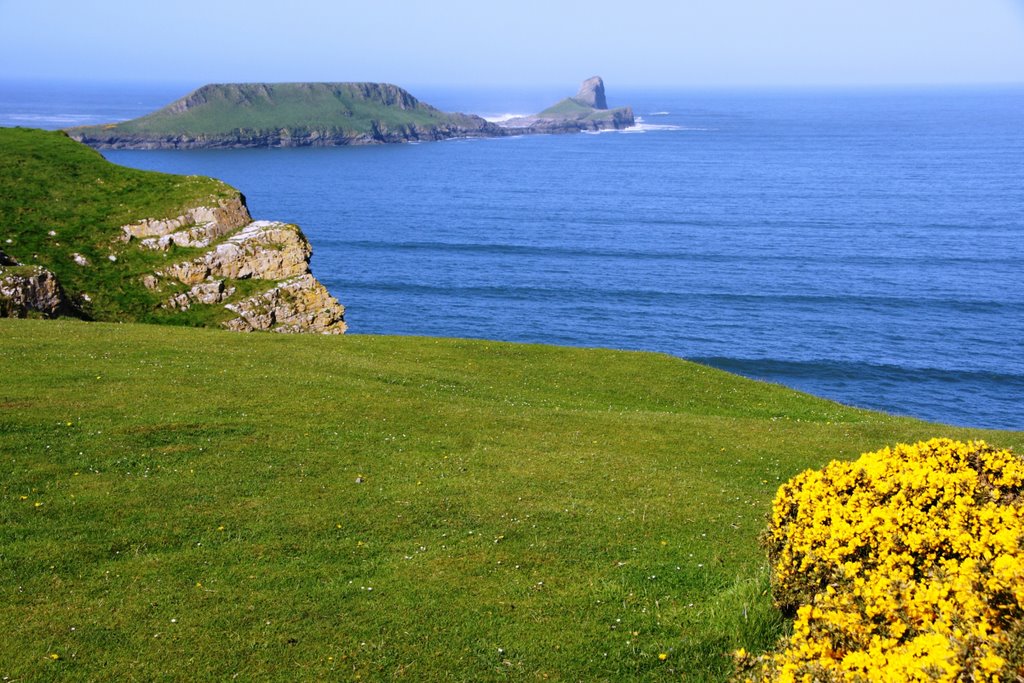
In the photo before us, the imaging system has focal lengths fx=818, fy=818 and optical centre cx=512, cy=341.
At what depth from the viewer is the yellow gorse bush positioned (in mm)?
9430

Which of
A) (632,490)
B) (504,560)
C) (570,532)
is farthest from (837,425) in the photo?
(504,560)

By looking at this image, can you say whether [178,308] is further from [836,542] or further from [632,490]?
[836,542]

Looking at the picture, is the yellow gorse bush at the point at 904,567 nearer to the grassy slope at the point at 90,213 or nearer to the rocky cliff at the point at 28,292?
the rocky cliff at the point at 28,292

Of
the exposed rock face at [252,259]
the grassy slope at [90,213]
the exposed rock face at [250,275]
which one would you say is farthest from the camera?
the exposed rock face at [252,259]

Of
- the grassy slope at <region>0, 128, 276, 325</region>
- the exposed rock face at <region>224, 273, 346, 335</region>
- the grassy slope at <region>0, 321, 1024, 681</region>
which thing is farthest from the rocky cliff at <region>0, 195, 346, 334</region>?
the grassy slope at <region>0, 321, 1024, 681</region>

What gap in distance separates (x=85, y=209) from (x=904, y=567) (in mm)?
62415

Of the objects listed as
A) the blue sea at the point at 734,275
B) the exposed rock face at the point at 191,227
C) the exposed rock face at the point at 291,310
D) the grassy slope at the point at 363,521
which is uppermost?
the exposed rock face at the point at 191,227

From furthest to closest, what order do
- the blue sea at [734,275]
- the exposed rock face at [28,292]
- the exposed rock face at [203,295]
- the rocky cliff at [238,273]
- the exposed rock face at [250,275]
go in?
the blue sea at [734,275] → the exposed rock face at [250,275] → the rocky cliff at [238,273] → the exposed rock face at [203,295] → the exposed rock face at [28,292]

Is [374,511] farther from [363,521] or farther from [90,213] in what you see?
[90,213]

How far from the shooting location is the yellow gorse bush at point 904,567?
9430 millimetres

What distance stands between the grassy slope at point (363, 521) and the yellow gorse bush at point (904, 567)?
2.48 m

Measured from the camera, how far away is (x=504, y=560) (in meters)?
18.1

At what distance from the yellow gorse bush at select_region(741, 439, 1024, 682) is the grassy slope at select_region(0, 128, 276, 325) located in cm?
4795

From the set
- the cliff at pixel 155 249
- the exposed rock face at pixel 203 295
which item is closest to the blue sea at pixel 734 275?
the cliff at pixel 155 249
